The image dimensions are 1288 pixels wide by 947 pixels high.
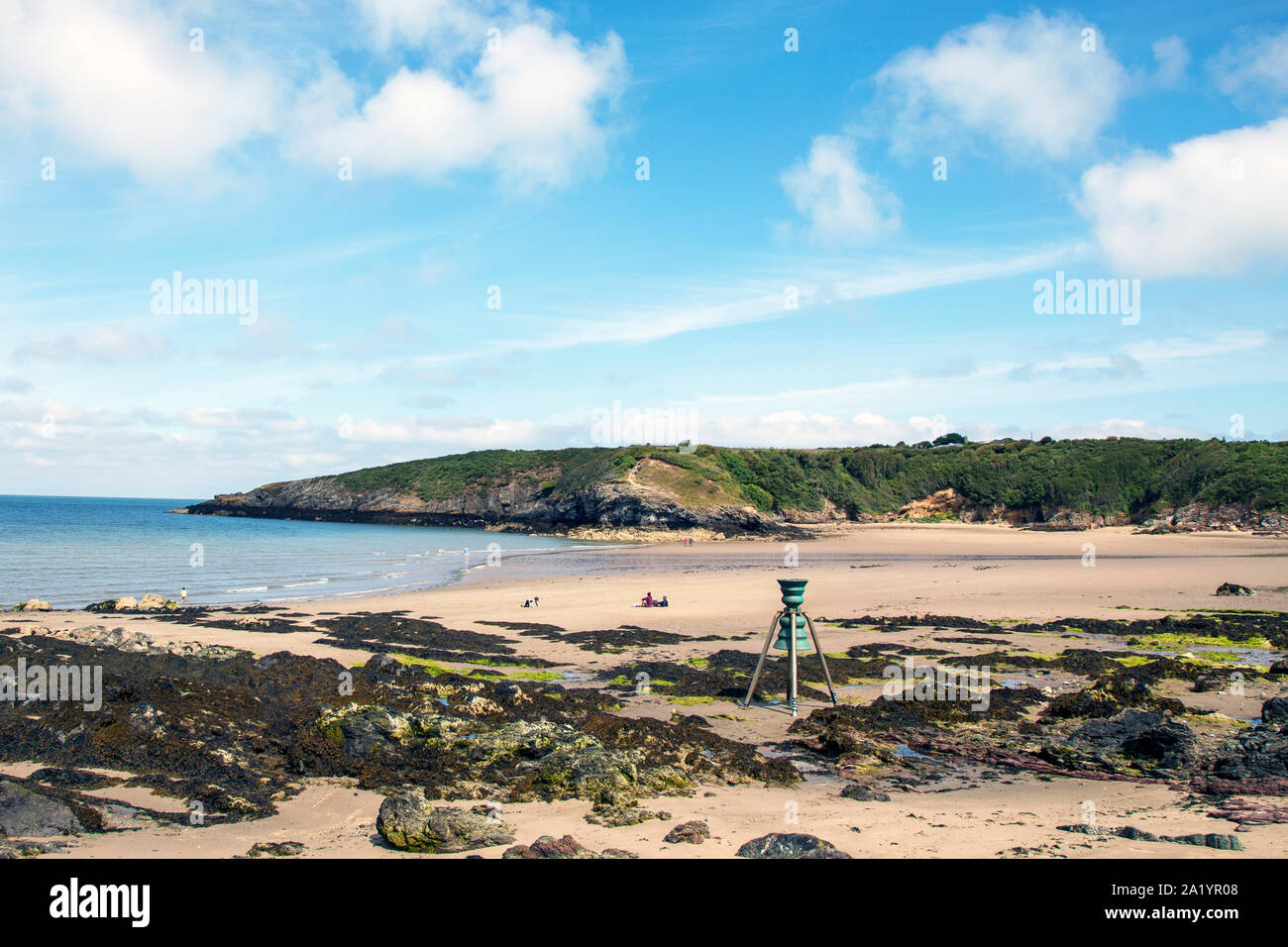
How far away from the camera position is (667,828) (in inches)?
299

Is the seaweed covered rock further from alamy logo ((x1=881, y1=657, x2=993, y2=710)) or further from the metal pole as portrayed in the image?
the metal pole

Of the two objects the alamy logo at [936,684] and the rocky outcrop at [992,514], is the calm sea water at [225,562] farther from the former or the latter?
the rocky outcrop at [992,514]

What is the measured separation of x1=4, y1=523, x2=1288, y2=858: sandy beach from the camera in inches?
281

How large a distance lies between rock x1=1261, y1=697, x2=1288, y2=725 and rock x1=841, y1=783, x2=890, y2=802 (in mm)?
5721

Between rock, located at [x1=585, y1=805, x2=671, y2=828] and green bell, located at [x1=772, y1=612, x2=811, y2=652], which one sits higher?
green bell, located at [x1=772, y1=612, x2=811, y2=652]

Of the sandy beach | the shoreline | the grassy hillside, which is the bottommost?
the shoreline

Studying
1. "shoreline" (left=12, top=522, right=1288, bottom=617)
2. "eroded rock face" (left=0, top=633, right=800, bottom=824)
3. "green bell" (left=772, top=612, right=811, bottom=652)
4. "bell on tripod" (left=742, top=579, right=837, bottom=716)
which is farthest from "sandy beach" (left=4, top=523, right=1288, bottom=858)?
"green bell" (left=772, top=612, right=811, bottom=652)

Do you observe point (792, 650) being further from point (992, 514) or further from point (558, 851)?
point (992, 514)

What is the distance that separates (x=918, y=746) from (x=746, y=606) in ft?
56.1

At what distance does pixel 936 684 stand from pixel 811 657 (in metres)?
3.78

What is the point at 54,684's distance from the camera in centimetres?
1188
